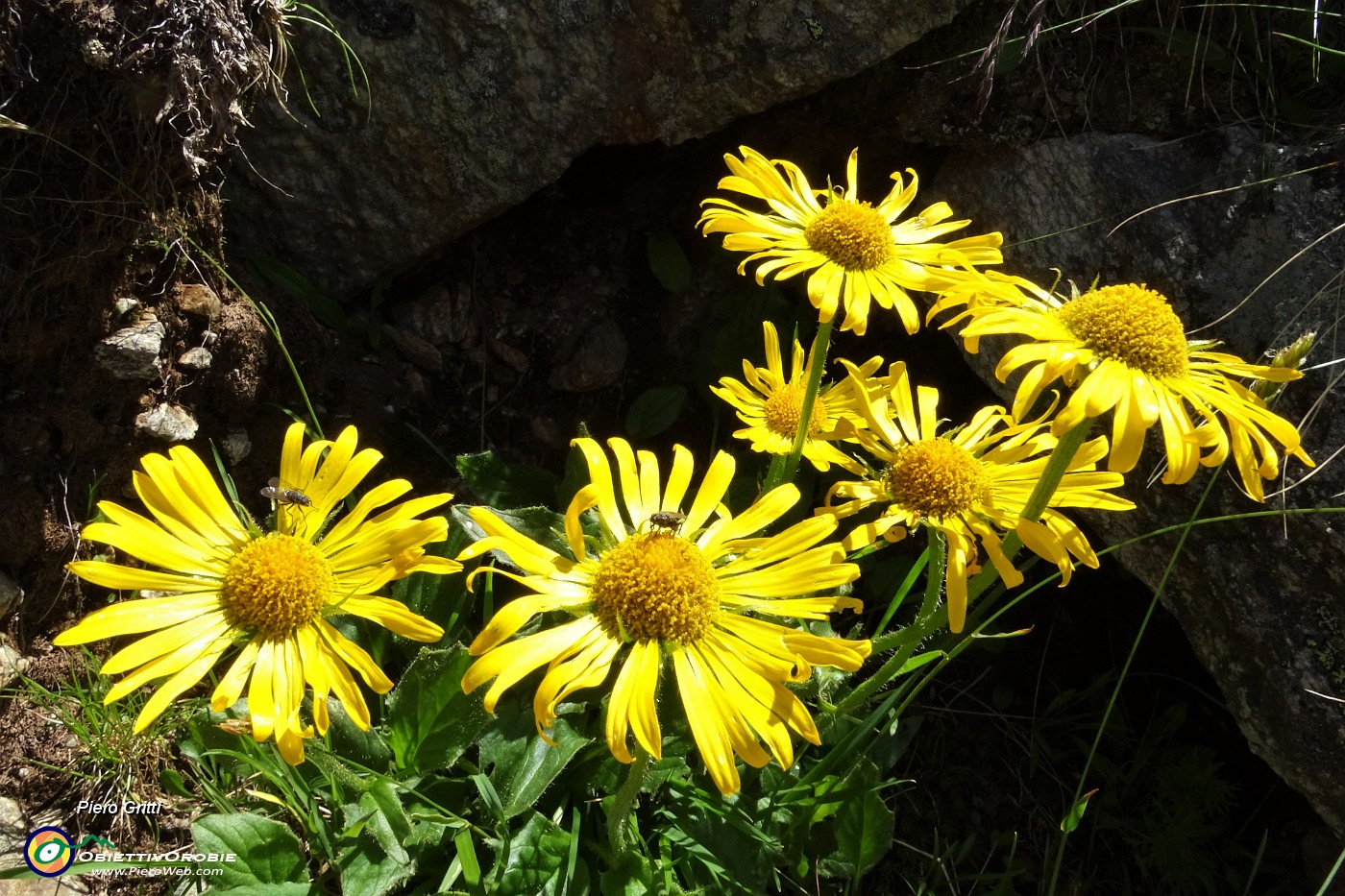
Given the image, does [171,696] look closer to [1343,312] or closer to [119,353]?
[119,353]

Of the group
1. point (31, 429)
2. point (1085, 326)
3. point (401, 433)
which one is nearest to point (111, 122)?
point (31, 429)

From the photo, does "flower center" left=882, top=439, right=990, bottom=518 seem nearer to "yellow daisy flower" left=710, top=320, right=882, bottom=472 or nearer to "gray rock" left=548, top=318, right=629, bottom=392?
"yellow daisy flower" left=710, top=320, right=882, bottom=472

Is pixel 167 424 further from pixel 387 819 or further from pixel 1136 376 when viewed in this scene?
pixel 1136 376

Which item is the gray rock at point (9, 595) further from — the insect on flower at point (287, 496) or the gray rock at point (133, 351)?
the insect on flower at point (287, 496)

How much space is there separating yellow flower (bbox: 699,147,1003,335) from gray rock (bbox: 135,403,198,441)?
1472mm

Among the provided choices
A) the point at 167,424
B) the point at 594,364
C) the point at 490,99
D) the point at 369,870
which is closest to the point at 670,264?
the point at 594,364

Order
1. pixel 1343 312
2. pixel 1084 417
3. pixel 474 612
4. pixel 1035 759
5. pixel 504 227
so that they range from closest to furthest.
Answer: pixel 1084 417, pixel 1343 312, pixel 474 612, pixel 1035 759, pixel 504 227

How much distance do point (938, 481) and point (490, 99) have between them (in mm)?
1699

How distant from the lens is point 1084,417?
1526 millimetres

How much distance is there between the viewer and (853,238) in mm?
2039

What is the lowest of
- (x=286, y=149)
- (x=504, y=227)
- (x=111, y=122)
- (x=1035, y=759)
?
(x=1035, y=759)

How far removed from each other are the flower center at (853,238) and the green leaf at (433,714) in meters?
1.21

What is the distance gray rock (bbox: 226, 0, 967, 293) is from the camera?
2619 mm

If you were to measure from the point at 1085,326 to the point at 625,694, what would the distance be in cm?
105
